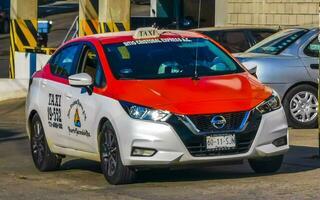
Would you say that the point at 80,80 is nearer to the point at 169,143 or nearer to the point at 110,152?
the point at 110,152

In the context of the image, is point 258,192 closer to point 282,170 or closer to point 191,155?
point 191,155

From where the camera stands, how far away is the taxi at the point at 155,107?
919 cm

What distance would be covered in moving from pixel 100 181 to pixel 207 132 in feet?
5.00

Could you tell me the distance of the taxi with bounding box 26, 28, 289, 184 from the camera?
9188mm

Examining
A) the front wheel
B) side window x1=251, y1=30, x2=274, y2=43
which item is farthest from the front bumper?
side window x1=251, y1=30, x2=274, y2=43

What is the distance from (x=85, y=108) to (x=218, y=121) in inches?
61.6

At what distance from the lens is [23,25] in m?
25.1

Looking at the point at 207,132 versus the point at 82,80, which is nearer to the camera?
the point at 207,132

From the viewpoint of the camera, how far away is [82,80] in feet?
32.9

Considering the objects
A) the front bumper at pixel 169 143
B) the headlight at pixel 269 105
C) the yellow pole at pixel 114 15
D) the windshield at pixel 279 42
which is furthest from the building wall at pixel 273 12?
the front bumper at pixel 169 143

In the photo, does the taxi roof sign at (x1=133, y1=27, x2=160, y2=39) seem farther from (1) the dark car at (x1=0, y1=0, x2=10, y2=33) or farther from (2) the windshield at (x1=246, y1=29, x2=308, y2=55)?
(1) the dark car at (x1=0, y1=0, x2=10, y2=33)

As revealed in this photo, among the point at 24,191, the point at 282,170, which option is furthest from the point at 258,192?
the point at 24,191

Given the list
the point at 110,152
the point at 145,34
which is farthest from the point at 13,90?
the point at 110,152

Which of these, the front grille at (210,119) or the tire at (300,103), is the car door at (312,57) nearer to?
the tire at (300,103)
